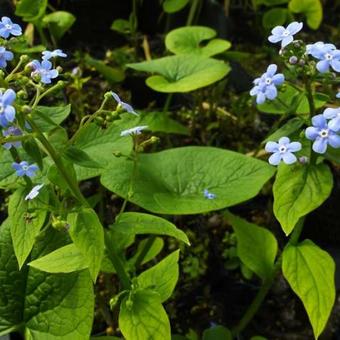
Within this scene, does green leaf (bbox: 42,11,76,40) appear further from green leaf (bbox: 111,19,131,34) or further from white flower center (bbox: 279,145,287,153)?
→ white flower center (bbox: 279,145,287,153)

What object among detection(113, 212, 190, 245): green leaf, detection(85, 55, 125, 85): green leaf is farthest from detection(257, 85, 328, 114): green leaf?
detection(85, 55, 125, 85): green leaf

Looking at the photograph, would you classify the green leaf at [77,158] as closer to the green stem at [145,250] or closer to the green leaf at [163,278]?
the green leaf at [163,278]

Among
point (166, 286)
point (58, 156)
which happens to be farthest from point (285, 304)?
point (58, 156)

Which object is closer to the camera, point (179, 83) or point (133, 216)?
point (133, 216)

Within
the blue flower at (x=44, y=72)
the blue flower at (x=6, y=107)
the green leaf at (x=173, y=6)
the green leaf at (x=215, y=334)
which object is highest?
the blue flower at (x=6, y=107)

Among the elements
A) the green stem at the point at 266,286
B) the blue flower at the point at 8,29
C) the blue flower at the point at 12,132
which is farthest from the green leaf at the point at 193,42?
the blue flower at the point at 12,132

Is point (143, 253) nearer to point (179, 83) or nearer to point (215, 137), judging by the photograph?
point (179, 83)
